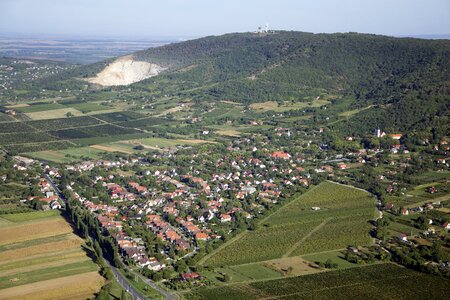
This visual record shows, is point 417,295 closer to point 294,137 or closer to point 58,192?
point 58,192

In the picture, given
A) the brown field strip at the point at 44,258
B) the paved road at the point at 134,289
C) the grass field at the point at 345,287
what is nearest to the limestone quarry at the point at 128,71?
the brown field strip at the point at 44,258

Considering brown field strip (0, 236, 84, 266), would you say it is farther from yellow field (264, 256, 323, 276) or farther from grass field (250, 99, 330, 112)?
grass field (250, 99, 330, 112)

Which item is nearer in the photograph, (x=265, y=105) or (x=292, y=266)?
(x=292, y=266)

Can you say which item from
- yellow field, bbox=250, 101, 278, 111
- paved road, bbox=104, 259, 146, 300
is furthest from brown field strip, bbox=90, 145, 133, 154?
paved road, bbox=104, 259, 146, 300

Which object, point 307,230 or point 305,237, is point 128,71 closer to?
point 307,230

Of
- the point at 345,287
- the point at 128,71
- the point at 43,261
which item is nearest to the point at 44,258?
the point at 43,261

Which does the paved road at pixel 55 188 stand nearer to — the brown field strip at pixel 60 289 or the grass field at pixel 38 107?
the brown field strip at pixel 60 289
